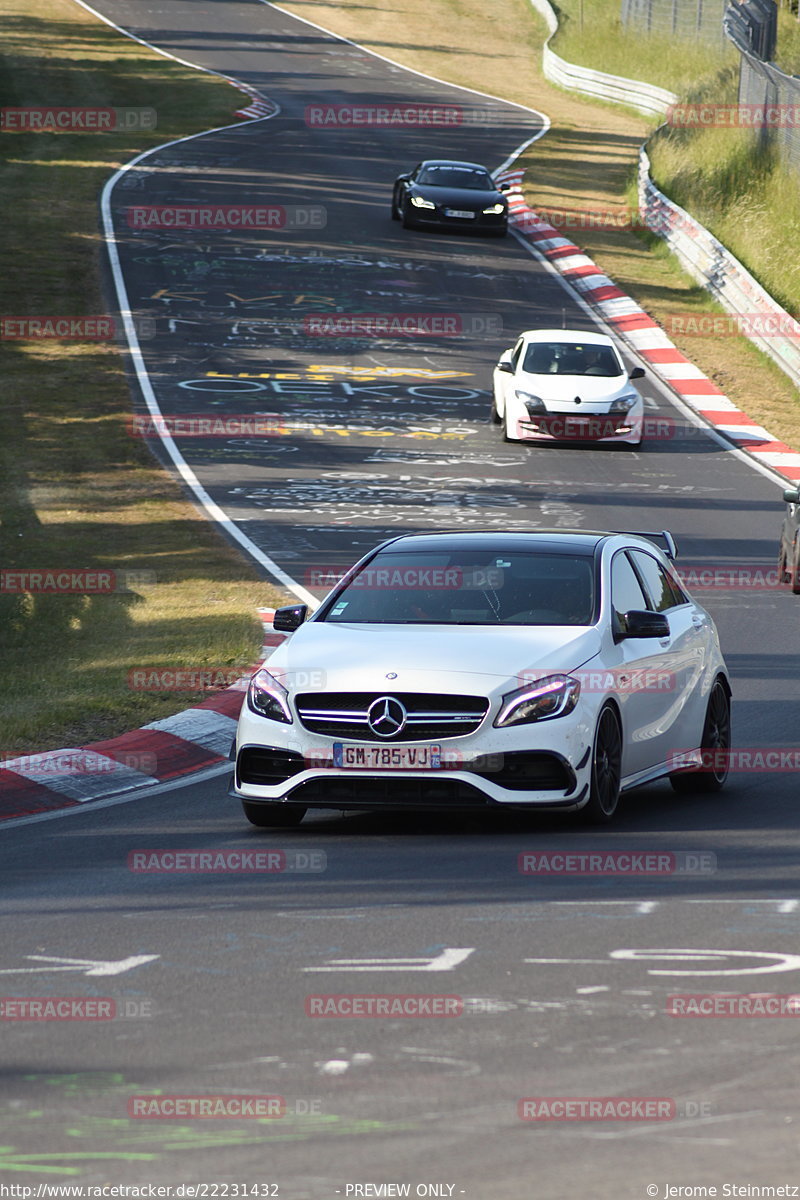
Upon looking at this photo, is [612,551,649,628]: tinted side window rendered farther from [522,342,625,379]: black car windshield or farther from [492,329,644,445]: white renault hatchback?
[522,342,625,379]: black car windshield

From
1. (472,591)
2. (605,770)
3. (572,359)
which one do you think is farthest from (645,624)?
(572,359)

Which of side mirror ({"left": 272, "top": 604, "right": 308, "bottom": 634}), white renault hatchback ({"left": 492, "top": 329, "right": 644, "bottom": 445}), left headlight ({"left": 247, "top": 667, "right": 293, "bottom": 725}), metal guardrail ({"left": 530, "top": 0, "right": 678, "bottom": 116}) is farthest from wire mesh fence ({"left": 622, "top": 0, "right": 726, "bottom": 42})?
left headlight ({"left": 247, "top": 667, "right": 293, "bottom": 725})

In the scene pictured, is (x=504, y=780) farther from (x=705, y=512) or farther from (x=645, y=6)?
(x=645, y=6)

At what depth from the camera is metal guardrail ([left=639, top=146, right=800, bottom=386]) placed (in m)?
32.3

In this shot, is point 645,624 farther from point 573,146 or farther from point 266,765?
point 573,146

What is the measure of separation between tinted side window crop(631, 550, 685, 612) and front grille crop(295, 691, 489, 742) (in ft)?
7.03

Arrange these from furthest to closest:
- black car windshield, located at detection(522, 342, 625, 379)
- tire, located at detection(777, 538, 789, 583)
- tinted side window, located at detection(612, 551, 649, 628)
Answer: black car windshield, located at detection(522, 342, 625, 379) < tire, located at detection(777, 538, 789, 583) < tinted side window, located at detection(612, 551, 649, 628)

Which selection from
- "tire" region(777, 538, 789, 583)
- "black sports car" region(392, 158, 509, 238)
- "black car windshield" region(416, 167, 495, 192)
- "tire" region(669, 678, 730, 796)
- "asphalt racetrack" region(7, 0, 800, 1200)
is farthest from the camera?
"black car windshield" region(416, 167, 495, 192)

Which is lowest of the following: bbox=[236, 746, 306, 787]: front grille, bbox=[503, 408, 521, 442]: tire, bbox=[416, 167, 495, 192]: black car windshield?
bbox=[503, 408, 521, 442]: tire

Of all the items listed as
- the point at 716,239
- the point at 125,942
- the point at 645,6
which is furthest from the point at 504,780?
the point at 645,6

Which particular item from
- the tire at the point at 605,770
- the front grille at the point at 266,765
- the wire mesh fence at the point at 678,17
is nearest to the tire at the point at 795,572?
the tire at the point at 605,770

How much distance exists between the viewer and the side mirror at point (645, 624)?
10.1 m

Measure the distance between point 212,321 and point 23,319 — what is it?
11.0ft

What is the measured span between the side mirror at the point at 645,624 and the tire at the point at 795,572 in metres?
8.49
